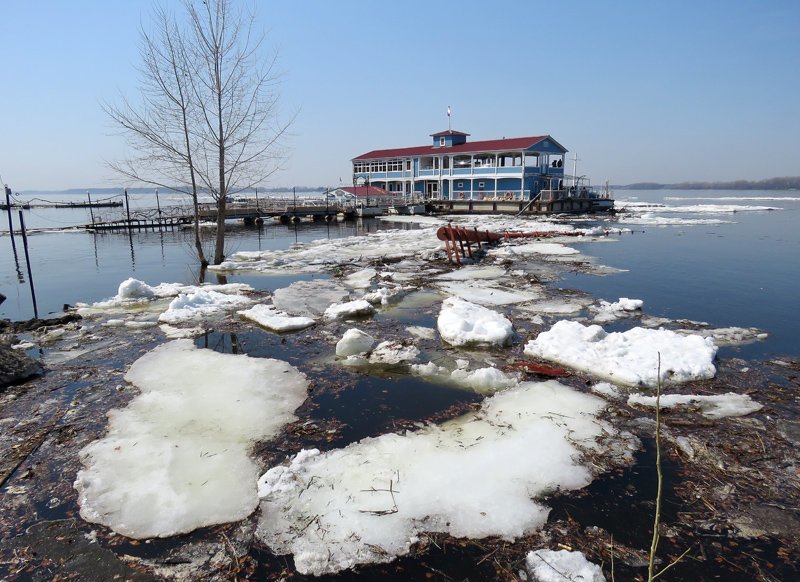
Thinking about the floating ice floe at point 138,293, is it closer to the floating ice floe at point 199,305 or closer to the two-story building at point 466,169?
the floating ice floe at point 199,305

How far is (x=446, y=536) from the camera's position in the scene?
3.88 meters

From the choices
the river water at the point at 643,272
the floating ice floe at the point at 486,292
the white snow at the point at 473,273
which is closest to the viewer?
the river water at the point at 643,272

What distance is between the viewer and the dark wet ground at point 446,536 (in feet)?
11.7

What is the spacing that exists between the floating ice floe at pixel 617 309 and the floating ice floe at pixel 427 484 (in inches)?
203

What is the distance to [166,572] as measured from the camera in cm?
354

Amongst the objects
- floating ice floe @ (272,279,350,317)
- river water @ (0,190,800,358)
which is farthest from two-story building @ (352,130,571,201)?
floating ice floe @ (272,279,350,317)

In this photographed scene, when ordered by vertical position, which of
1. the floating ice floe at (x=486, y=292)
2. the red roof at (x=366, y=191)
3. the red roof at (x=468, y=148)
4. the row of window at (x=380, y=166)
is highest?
the red roof at (x=468, y=148)

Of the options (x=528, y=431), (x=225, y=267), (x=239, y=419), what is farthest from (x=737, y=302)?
(x=225, y=267)

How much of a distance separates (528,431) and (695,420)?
2086 millimetres

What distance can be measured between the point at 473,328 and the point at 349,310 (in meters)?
3.21

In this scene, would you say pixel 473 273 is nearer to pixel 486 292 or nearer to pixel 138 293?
pixel 486 292

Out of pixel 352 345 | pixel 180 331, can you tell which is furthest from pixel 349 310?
pixel 180 331

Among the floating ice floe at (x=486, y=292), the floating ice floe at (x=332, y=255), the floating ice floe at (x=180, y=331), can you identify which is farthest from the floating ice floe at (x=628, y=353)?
the floating ice floe at (x=332, y=255)

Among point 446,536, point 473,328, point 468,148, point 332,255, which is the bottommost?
point 446,536
